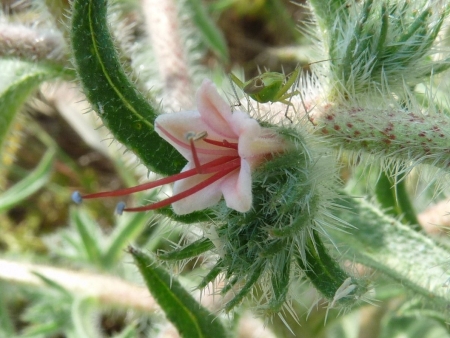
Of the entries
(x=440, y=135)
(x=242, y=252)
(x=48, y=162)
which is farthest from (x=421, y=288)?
(x=48, y=162)

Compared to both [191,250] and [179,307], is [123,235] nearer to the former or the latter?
[179,307]

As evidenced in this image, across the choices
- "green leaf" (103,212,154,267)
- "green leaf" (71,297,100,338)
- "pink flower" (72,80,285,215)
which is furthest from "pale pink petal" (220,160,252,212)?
"green leaf" (103,212,154,267)

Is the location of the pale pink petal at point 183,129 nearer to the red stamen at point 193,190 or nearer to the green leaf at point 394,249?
the red stamen at point 193,190

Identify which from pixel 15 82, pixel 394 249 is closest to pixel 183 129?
pixel 394 249

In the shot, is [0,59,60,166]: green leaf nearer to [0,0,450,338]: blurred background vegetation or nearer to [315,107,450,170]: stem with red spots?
[0,0,450,338]: blurred background vegetation

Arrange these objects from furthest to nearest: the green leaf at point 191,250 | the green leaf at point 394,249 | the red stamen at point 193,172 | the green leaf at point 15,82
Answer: the green leaf at point 15,82 → the green leaf at point 394,249 → the green leaf at point 191,250 → the red stamen at point 193,172

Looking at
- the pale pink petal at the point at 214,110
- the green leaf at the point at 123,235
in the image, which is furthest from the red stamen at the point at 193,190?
the green leaf at the point at 123,235
